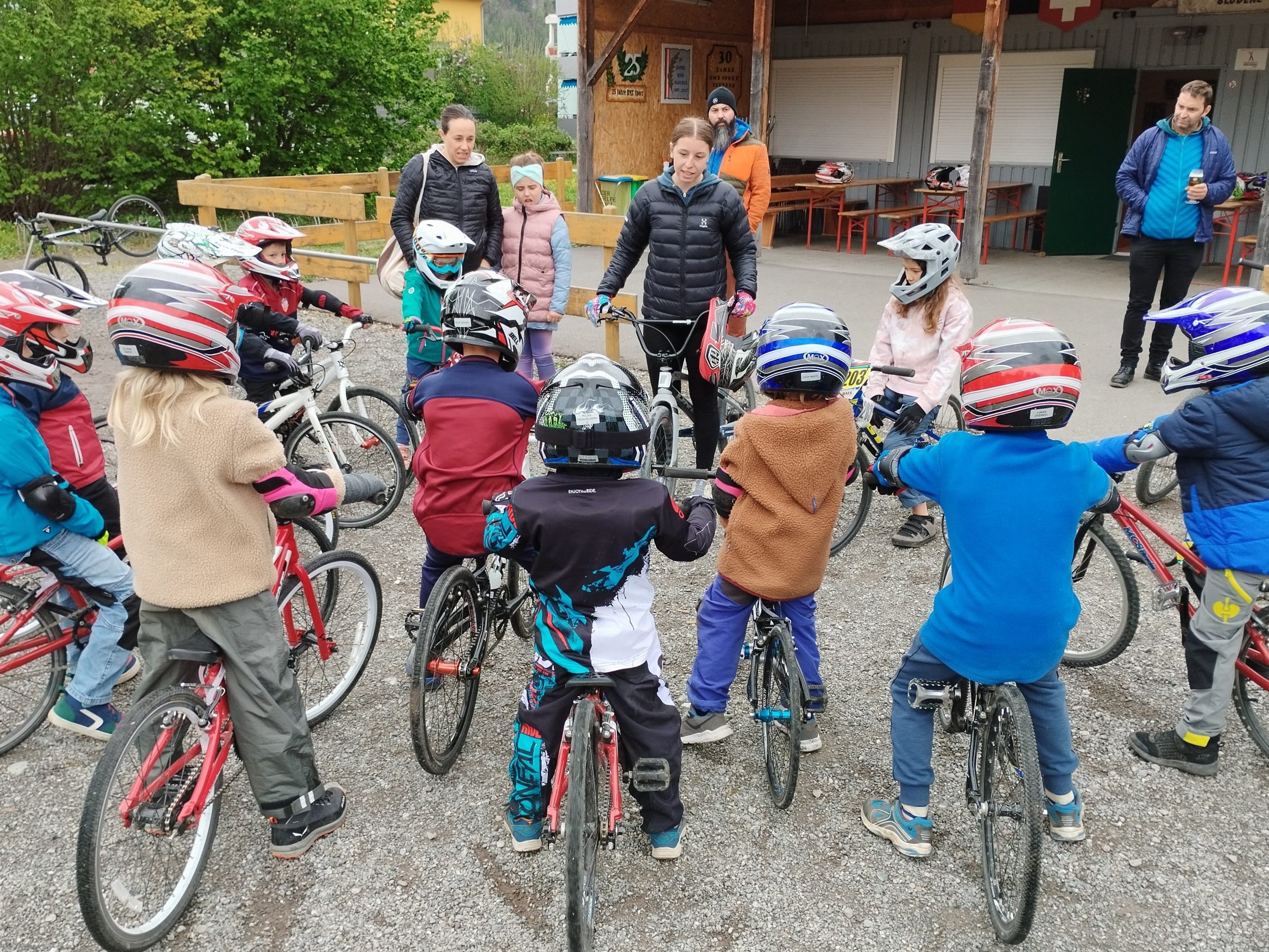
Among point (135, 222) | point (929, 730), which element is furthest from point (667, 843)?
point (135, 222)

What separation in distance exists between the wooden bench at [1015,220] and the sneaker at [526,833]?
11.7 metres

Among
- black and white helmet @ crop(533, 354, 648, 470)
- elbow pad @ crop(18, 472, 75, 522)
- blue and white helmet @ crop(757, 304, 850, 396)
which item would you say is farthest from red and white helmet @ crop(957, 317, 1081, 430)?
elbow pad @ crop(18, 472, 75, 522)

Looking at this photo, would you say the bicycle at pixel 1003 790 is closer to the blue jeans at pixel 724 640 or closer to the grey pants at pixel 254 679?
the blue jeans at pixel 724 640

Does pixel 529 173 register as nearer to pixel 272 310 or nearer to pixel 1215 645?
pixel 272 310

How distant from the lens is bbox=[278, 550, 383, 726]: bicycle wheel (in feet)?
12.5

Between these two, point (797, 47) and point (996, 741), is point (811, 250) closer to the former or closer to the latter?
point (797, 47)

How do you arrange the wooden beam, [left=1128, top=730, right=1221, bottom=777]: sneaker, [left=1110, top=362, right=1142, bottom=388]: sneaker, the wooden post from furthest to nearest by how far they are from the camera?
the wooden beam → the wooden post → [left=1110, top=362, right=1142, bottom=388]: sneaker → [left=1128, top=730, right=1221, bottom=777]: sneaker

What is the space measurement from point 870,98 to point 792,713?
46.8 feet

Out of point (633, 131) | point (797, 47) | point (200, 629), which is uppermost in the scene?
point (797, 47)

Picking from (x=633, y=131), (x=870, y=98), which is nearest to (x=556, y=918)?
(x=633, y=131)

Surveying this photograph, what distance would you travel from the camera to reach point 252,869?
321cm

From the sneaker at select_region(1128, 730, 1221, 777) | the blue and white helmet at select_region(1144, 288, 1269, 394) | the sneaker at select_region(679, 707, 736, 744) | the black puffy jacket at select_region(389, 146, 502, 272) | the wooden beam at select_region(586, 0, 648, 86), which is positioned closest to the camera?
the blue and white helmet at select_region(1144, 288, 1269, 394)

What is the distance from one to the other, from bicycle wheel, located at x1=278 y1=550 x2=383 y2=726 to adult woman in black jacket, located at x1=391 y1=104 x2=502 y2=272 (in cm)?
305

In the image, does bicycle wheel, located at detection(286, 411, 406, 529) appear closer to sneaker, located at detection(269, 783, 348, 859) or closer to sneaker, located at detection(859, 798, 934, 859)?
sneaker, located at detection(269, 783, 348, 859)
